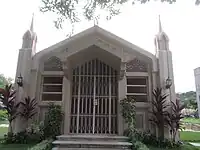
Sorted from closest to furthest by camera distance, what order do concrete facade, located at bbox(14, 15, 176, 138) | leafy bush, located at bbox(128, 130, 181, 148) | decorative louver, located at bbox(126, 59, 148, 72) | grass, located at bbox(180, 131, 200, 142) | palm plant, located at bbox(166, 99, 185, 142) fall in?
1. leafy bush, located at bbox(128, 130, 181, 148)
2. palm plant, located at bbox(166, 99, 185, 142)
3. concrete facade, located at bbox(14, 15, 176, 138)
4. decorative louver, located at bbox(126, 59, 148, 72)
5. grass, located at bbox(180, 131, 200, 142)

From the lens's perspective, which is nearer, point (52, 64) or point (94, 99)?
point (94, 99)

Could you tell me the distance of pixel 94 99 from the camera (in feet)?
24.4

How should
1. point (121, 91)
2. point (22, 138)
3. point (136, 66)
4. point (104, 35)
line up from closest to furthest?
point (22, 138), point (121, 91), point (104, 35), point (136, 66)

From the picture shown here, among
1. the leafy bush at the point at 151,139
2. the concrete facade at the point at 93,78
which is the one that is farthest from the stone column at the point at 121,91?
the leafy bush at the point at 151,139

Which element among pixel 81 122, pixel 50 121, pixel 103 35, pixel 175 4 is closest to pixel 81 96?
pixel 81 122

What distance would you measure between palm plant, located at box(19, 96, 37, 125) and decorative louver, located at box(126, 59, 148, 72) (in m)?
4.16

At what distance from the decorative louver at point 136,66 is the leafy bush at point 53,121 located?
3389mm

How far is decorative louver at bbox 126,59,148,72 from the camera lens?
762 centimetres

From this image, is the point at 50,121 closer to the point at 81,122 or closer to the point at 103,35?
the point at 81,122

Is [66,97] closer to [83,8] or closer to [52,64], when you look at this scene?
[52,64]

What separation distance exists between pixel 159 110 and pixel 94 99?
2.64 meters

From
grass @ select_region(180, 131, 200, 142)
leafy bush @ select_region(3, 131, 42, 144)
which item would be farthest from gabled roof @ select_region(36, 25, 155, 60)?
grass @ select_region(180, 131, 200, 142)

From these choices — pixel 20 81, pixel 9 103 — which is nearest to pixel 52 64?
Answer: pixel 20 81

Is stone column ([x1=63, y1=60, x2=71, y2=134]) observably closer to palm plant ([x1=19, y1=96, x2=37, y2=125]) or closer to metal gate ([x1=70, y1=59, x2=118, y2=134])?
metal gate ([x1=70, y1=59, x2=118, y2=134])
